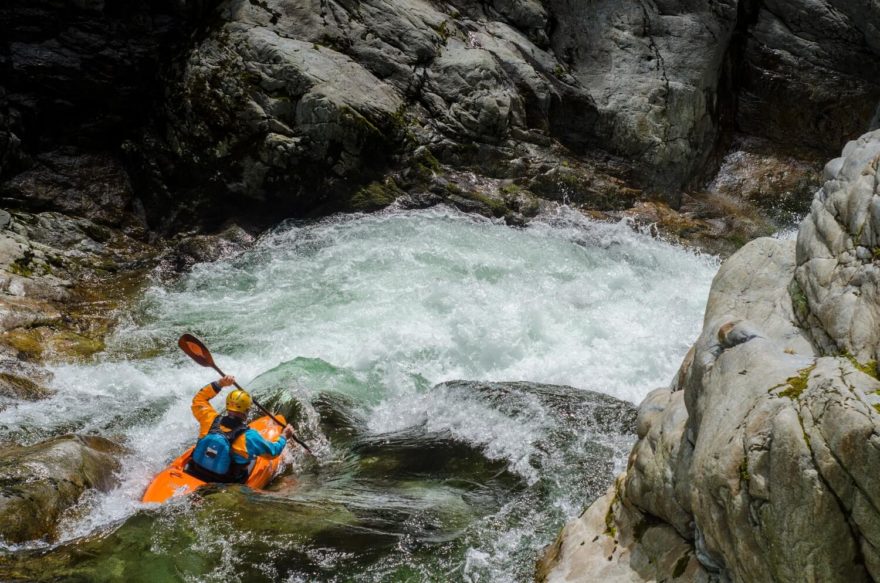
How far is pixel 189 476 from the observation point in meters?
6.08

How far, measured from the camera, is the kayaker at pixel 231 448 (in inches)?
242

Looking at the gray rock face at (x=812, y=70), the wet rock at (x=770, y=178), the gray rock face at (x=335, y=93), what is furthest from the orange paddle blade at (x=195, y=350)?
the gray rock face at (x=812, y=70)

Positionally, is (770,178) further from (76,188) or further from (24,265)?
(24,265)

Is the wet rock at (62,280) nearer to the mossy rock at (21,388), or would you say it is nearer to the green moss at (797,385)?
the mossy rock at (21,388)

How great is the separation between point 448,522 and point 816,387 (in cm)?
314

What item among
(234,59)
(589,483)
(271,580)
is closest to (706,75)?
(234,59)

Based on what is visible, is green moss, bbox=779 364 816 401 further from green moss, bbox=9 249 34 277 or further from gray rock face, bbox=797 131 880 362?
green moss, bbox=9 249 34 277

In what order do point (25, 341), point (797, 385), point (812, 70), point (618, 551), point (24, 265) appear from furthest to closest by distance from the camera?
1. point (812, 70)
2. point (24, 265)
3. point (25, 341)
4. point (618, 551)
5. point (797, 385)

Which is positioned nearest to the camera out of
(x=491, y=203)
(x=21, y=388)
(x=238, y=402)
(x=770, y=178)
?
(x=238, y=402)

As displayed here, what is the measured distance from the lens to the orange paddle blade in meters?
7.92

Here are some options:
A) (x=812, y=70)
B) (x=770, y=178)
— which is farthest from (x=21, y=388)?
(x=812, y=70)

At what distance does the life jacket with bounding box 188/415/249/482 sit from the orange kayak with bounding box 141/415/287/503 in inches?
3.7

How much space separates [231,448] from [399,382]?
249 centimetres

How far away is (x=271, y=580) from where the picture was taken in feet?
14.4
